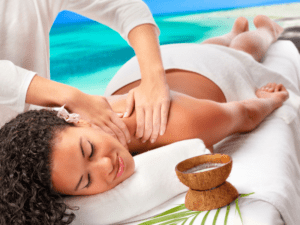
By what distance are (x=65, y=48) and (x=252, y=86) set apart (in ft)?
14.0

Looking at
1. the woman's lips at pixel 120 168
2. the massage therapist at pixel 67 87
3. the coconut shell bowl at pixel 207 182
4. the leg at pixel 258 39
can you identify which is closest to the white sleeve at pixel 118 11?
the massage therapist at pixel 67 87

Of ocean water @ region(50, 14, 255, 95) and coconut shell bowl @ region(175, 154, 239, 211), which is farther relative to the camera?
ocean water @ region(50, 14, 255, 95)

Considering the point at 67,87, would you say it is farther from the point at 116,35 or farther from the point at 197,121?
the point at 116,35

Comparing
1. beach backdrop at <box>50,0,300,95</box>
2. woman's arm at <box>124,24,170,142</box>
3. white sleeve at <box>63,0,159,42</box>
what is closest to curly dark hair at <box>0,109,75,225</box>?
woman's arm at <box>124,24,170,142</box>

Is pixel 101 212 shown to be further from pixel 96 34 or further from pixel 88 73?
pixel 96 34

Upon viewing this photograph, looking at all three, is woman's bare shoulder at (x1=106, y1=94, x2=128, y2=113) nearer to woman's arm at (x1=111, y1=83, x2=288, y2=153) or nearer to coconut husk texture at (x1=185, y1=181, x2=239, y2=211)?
woman's arm at (x1=111, y1=83, x2=288, y2=153)

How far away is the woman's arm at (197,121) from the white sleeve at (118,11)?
0.33 meters

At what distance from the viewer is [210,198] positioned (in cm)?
96

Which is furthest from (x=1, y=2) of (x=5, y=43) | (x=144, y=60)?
(x=144, y=60)

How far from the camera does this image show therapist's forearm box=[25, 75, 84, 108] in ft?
3.92

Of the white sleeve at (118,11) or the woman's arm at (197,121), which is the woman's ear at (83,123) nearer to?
the woman's arm at (197,121)

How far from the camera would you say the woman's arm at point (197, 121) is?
1.43 meters

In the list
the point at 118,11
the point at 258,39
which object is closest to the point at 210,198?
the point at 118,11

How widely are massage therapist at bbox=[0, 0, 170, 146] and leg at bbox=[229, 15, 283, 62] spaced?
4.19 feet
